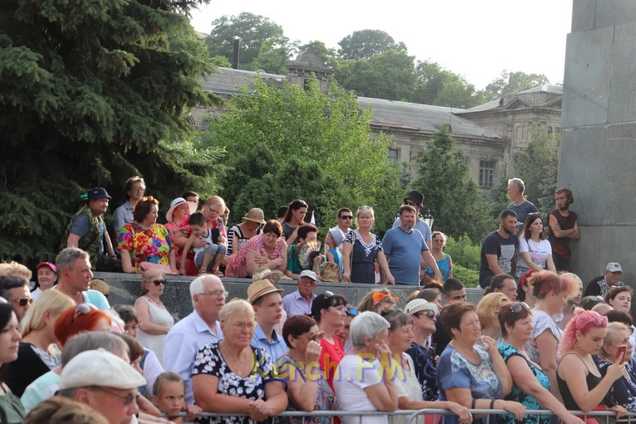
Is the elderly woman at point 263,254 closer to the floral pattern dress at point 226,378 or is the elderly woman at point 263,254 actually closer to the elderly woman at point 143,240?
the elderly woman at point 143,240

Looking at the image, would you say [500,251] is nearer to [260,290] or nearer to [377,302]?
[377,302]

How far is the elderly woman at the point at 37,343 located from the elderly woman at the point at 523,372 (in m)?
3.48

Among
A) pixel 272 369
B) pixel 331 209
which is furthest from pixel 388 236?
pixel 331 209

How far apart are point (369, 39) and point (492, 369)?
134553mm

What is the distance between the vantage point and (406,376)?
26.3ft

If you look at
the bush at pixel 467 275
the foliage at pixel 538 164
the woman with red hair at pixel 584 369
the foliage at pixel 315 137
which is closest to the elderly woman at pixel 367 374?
the woman with red hair at pixel 584 369

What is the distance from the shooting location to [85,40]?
14617mm

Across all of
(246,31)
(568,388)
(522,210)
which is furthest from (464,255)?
(246,31)

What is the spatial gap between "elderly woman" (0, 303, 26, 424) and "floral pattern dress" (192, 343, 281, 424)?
167 centimetres

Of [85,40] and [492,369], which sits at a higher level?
[85,40]

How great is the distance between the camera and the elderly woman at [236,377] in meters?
6.76

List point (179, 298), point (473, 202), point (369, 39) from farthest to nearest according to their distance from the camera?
point (369, 39) < point (473, 202) < point (179, 298)

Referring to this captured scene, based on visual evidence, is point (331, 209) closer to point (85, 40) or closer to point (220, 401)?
point (85, 40)

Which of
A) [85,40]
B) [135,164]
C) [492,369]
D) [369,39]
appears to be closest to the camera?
[492,369]
